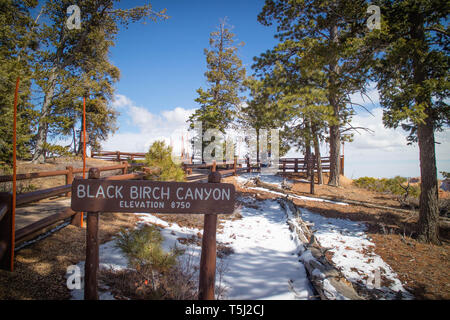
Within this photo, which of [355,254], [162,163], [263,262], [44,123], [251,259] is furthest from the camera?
[44,123]

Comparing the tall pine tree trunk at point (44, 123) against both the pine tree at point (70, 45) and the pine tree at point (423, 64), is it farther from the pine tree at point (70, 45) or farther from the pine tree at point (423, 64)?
the pine tree at point (423, 64)

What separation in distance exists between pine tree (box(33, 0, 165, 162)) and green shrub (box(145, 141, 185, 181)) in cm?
1052

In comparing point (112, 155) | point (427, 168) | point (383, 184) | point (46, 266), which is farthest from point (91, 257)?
point (112, 155)

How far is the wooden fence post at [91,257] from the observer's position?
2215 mm

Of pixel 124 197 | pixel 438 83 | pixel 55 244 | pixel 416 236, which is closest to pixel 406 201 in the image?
pixel 416 236

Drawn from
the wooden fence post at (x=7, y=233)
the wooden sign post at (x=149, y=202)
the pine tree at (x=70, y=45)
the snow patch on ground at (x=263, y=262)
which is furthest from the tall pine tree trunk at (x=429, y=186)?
the pine tree at (x=70, y=45)

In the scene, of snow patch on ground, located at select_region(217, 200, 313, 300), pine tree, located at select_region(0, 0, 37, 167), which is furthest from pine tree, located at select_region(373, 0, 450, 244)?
pine tree, located at select_region(0, 0, 37, 167)

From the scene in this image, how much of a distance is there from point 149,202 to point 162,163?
143 inches

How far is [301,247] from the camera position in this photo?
463 cm

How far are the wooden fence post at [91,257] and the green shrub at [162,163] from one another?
3.28 m

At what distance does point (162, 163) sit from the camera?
5.75 m

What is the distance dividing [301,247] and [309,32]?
7.90m

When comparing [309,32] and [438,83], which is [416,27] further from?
[309,32]

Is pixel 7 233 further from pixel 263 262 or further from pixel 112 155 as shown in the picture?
pixel 112 155
